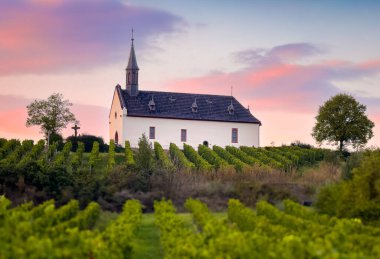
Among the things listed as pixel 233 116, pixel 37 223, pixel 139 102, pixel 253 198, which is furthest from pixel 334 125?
pixel 37 223

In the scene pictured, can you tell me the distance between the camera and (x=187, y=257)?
1702 cm

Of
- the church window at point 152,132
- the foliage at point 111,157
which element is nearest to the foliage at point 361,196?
the foliage at point 111,157

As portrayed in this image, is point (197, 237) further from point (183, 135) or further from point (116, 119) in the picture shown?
point (116, 119)

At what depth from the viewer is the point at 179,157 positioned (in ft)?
196


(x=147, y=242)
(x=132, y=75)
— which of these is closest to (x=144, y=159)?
(x=147, y=242)

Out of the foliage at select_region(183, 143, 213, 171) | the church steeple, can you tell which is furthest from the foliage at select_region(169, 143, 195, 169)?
the church steeple

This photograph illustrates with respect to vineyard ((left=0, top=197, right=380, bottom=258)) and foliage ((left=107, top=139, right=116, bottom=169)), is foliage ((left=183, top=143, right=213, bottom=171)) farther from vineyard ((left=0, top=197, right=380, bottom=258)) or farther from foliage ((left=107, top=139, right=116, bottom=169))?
vineyard ((left=0, top=197, right=380, bottom=258))

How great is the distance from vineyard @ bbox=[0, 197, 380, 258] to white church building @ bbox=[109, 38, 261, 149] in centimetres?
4317

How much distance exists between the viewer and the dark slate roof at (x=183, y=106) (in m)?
72.8

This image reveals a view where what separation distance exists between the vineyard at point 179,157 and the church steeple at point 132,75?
393 inches

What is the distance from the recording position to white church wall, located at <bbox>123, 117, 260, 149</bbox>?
7150 centimetres

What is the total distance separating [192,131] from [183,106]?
10.2 feet

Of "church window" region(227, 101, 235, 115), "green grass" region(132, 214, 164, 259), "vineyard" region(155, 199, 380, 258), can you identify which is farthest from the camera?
"church window" region(227, 101, 235, 115)

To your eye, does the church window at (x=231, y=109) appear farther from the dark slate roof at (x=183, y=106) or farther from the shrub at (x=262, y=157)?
the shrub at (x=262, y=157)
